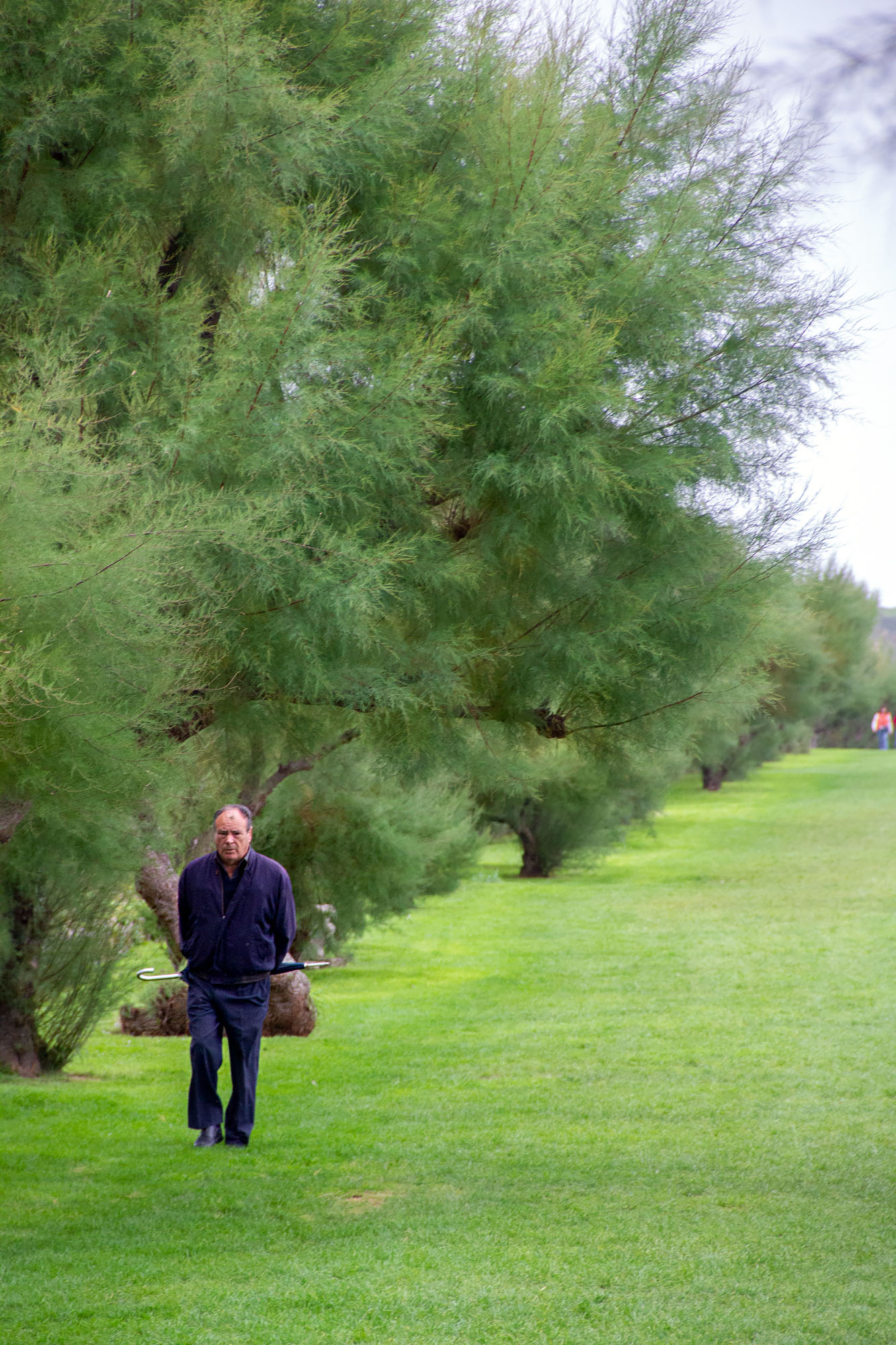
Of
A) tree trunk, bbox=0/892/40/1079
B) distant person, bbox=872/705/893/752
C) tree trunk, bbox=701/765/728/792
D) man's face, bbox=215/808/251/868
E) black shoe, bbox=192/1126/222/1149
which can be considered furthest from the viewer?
distant person, bbox=872/705/893/752

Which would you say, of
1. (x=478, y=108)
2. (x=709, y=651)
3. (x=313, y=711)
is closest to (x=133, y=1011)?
(x=313, y=711)

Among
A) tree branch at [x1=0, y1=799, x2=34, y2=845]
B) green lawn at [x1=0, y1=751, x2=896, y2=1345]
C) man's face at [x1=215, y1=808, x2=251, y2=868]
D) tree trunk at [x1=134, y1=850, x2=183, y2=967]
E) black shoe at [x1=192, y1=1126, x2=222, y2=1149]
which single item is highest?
tree branch at [x1=0, y1=799, x2=34, y2=845]

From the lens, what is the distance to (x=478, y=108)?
6.24m

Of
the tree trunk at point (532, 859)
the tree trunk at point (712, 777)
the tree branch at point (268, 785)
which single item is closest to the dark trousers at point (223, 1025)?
the tree branch at point (268, 785)

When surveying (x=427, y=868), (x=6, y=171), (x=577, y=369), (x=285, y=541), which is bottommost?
(x=427, y=868)

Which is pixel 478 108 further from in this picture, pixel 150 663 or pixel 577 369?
pixel 150 663

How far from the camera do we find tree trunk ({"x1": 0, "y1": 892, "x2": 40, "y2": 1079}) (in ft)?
34.0

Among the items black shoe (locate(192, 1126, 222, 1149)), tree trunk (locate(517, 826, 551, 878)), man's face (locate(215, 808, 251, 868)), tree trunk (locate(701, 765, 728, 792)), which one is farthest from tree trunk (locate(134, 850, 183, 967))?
tree trunk (locate(701, 765, 728, 792))

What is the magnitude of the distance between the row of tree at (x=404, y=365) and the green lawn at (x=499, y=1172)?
6.33 ft

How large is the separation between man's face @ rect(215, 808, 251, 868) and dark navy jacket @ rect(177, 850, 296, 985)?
0.35 feet

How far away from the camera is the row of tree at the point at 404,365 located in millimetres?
5289

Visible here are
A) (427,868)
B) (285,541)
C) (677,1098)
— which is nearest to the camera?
(285,541)

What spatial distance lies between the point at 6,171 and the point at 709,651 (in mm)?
3828

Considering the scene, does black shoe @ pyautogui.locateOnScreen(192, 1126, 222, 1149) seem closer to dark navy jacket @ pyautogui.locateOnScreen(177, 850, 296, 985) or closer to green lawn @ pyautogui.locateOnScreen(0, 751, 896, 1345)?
green lawn @ pyautogui.locateOnScreen(0, 751, 896, 1345)
